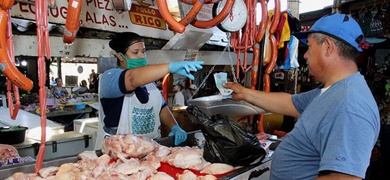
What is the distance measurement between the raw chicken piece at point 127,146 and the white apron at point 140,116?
17.1 inches

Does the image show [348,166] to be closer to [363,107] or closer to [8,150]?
[363,107]

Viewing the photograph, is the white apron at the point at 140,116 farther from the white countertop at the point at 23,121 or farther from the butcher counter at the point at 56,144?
the white countertop at the point at 23,121

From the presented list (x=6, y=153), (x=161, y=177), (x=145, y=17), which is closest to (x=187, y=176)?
(x=161, y=177)

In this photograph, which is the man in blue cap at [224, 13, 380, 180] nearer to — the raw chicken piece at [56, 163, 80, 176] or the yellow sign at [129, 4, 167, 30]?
the raw chicken piece at [56, 163, 80, 176]

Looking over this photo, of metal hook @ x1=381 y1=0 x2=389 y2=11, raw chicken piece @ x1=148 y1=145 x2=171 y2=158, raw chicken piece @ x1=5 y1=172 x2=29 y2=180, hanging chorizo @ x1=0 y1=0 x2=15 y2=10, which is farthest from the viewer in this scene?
metal hook @ x1=381 y1=0 x2=389 y2=11

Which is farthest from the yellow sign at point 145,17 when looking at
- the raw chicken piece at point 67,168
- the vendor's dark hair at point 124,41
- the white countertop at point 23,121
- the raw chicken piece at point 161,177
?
the white countertop at point 23,121

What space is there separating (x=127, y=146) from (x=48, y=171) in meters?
0.52

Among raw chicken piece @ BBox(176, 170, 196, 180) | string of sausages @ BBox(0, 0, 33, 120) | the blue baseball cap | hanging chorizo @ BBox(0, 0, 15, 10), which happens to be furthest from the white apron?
the blue baseball cap

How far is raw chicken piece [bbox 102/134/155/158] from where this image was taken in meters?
2.00

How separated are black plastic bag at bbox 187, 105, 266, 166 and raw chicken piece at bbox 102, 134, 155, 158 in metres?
0.44

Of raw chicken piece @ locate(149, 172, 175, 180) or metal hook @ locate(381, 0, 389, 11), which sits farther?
metal hook @ locate(381, 0, 389, 11)

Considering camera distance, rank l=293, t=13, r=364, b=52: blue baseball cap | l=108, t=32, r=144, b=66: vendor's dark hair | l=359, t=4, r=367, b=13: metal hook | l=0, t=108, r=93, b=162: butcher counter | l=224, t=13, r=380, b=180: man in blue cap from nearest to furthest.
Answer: l=224, t=13, r=380, b=180: man in blue cap < l=293, t=13, r=364, b=52: blue baseball cap < l=108, t=32, r=144, b=66: vendor's dark hair < l=0, t=108, r=93, b=162: butcher counter < l=359, t=4, r=367, b=13: metal hook

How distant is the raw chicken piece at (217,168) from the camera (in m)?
1.86

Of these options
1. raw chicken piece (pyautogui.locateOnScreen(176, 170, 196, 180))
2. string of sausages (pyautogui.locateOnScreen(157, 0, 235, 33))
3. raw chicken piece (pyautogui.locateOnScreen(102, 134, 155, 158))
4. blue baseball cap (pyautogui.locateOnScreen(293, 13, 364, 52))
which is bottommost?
raw chicken piece (pyautogui.locateOnScreen(176, 170, 196, 180))
